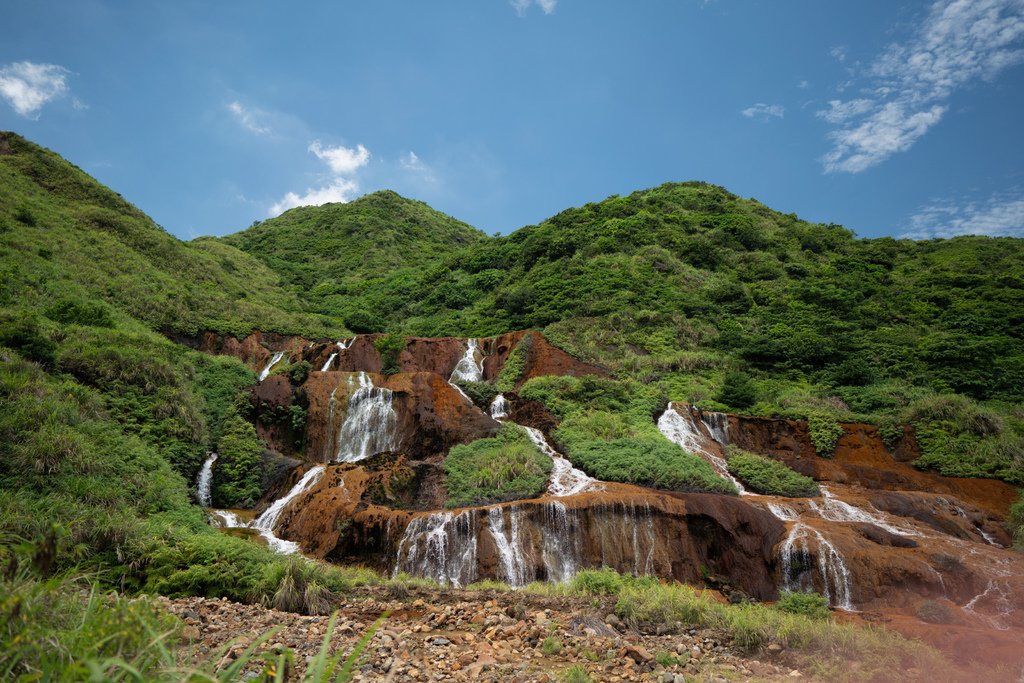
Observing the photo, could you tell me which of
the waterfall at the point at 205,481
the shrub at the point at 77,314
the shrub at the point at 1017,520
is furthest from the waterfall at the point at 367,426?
the shrub at the point at 1017,520

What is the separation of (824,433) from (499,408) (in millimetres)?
13122

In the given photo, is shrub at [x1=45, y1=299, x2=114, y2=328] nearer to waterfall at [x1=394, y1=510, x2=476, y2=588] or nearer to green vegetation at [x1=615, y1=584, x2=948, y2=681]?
waterfall at [x1=394, y1=510, x2=476, y2=588]

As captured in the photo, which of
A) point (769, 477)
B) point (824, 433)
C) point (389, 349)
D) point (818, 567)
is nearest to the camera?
point (818, 567)

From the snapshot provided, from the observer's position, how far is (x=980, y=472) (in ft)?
59.3

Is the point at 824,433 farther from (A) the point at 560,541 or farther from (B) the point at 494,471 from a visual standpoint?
(B) the point at 494,471

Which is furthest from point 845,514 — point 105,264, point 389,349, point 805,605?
point 105,264

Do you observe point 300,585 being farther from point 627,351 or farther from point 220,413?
point 627,351

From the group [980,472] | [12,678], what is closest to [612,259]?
[980,472]

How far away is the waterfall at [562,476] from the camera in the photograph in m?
15.9

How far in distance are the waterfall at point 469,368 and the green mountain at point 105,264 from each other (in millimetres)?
11412

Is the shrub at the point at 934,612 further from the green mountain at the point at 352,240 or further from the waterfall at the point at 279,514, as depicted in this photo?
the green mountain at the point at 352,240

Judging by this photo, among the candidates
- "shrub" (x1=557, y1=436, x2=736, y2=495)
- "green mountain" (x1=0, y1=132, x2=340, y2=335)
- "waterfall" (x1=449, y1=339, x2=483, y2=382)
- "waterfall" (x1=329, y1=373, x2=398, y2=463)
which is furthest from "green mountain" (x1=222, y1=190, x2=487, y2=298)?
"shrub" (x1=557, y1=436, x2=736, y2=495)

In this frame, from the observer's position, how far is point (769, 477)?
724 inches

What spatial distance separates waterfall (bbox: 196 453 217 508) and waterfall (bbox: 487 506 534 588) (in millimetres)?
9549
